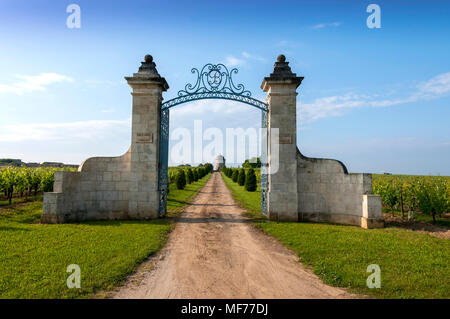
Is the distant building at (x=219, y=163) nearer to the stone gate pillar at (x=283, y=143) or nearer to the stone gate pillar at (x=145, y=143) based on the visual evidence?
the stone gate pillar at (x=145, y=143)

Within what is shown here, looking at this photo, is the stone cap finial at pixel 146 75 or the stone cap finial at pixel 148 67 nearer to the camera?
the stone cap finial at pixel 146 75

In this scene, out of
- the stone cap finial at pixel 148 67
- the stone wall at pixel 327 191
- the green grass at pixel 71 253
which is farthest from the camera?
the stone cap finial at pixel 148 67

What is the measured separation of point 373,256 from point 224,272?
11.0 feet

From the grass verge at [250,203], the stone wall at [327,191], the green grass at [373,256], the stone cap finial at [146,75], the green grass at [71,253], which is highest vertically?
the stone cap finial at [146,75]

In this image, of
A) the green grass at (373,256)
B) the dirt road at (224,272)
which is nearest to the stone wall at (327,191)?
the green grass at (373,256)

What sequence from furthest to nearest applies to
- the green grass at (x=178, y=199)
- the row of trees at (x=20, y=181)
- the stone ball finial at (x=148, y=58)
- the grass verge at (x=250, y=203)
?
the row of trees at (x=20, y=181)
the green grass at (x=178, y=199)
the grass verge at (x=250, y=203)
the stone ball finial at (x=148, y=58)

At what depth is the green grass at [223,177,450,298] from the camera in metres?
4.03

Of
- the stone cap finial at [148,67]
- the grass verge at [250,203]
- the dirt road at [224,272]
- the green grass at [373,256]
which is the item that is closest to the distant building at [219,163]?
the grass verge at [250,203]

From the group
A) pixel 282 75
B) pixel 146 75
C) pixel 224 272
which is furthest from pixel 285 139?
pixel 224 272

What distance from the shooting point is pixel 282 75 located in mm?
9359

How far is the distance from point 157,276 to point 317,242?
4.13 metres

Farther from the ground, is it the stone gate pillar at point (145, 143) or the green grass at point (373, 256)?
the stone gate pillar at point (145, 143)

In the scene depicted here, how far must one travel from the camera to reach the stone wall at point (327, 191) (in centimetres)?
904

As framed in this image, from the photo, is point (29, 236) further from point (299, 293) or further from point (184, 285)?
point (299, 293)
